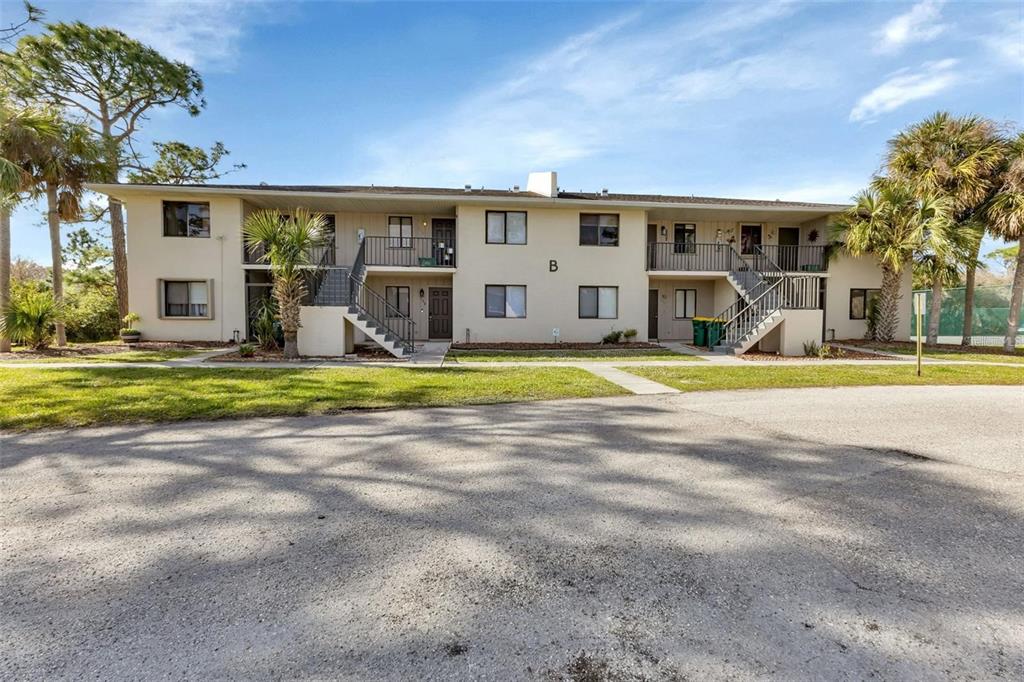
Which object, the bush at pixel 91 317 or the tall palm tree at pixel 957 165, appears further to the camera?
the bush at pixel 91 317

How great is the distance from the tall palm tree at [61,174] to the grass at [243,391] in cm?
699

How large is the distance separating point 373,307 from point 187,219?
706 cm

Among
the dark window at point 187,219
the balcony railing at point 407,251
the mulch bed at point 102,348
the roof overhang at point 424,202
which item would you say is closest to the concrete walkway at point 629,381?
the roof overhang at point 424,202

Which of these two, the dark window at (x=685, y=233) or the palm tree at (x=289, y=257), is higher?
the dark window at (x=685, y=233)

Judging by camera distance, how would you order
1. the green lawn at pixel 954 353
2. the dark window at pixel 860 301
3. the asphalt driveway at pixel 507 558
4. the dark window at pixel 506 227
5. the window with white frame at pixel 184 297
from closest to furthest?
the asphalt driveway at pixel 507 558 < the green lawn at pixel 954 353 < the window with white frame at pixel 184 297 < the dark window at pixel 506 227 < the dark window at pixel 860 301

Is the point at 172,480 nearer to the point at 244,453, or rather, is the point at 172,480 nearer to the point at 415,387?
the point at 244,453

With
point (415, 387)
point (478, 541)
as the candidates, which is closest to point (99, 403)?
point (415, 387)

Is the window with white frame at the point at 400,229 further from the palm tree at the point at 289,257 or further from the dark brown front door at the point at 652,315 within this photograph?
the dark brown front door at the point at 652,315

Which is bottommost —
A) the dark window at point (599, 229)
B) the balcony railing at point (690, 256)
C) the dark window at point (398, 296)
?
the dark window at point (398, 296)

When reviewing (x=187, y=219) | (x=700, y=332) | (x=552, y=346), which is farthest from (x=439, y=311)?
(x=700, y=332)

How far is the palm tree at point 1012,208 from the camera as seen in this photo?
51.9 feet

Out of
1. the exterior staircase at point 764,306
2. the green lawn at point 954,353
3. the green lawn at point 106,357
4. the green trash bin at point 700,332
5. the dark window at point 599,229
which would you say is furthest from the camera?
the dark window at point 599,229

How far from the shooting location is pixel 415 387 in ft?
29.6

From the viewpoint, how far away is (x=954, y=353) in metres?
16.4
